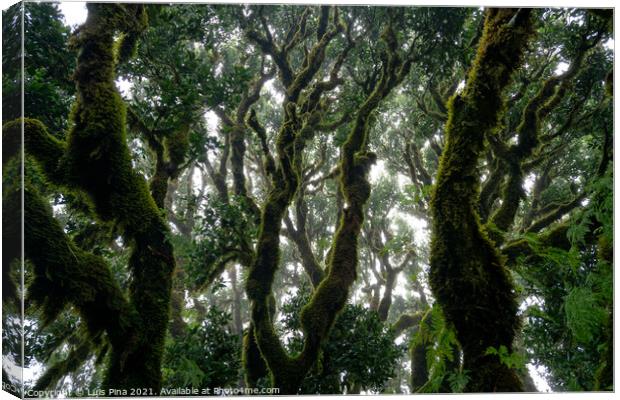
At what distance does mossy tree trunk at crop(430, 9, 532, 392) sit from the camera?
489cm

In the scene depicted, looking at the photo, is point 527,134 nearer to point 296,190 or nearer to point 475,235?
point 475,235

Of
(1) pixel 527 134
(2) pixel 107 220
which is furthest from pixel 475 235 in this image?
(2) pixel 107 220

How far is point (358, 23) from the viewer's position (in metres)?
8.56

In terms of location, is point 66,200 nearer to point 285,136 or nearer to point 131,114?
point 131,114

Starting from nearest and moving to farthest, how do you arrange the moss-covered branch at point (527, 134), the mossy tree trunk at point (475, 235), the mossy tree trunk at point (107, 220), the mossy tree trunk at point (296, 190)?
the mossy tree trunk at point (475, 235) → the mossy tree trunk at point (107, 220) → the mossy tree trunk at point (296, 190) → the moss-covered branch at point (527, 134)

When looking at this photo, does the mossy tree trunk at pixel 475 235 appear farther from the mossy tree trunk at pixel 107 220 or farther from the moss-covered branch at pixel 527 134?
the mossy tree trunk at pixel 107 220

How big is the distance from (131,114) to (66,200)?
59.6 inches

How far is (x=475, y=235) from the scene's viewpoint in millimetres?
5145

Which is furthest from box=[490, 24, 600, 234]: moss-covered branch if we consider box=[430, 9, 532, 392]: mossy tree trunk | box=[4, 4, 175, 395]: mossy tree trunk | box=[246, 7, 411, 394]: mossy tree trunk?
box=[4, 4, 175, 395]: mossy tree trunk

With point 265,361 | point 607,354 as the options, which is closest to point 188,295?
point 265,361

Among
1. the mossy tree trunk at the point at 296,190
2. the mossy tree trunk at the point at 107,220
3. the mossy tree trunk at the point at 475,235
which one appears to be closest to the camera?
the mossy tree trunk at the point at 475,235

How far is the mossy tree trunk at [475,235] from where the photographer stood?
16.0ft

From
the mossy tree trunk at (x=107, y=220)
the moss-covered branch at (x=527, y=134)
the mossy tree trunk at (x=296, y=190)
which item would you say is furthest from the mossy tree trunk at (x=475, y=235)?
the mossy tree trunk at (x=107, y=220)

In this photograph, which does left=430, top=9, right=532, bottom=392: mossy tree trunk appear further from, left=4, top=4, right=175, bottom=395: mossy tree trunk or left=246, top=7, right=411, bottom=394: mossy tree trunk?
left=4, top=4, right=175, bottom=395: mossy tree trunk
